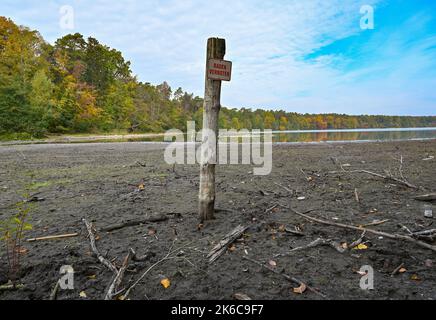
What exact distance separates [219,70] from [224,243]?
2.93 m

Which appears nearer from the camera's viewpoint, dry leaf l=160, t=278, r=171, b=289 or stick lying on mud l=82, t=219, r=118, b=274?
dry leaf l=160, t=278, r=171, b=289

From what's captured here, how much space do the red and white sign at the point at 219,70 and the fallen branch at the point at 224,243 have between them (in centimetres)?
267

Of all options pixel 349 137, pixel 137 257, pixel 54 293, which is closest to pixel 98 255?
pixel 137 257

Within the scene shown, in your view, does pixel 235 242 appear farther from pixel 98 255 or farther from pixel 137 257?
pixel 98 255

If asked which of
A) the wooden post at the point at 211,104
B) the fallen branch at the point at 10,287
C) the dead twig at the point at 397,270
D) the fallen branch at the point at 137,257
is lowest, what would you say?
the fallen branch at the point at 10,287

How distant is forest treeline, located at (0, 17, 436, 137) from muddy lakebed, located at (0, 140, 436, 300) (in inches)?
1359

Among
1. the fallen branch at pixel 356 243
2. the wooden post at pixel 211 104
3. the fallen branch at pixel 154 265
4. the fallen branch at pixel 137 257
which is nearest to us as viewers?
the fallen branch at pixel 154 265

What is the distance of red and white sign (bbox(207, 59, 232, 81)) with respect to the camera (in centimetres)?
455

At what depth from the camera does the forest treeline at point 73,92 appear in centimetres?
3538

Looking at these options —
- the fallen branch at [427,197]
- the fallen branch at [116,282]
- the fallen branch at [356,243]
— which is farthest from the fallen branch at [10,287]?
the fallen branch at [427,197]

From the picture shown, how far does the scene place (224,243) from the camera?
3971mm

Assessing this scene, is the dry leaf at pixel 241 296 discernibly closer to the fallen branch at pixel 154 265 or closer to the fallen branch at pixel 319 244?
the fallen branch at pixel 319 244

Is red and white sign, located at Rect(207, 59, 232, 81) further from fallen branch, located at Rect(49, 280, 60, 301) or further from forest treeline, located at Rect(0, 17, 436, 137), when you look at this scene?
forest treeline, located at Rect(0, 17, 436, 137)

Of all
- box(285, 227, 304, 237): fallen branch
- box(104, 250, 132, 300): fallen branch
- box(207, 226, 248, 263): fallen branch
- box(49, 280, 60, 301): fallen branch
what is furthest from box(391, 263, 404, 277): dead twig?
box(49, 280, 60, 301): fallen branch
